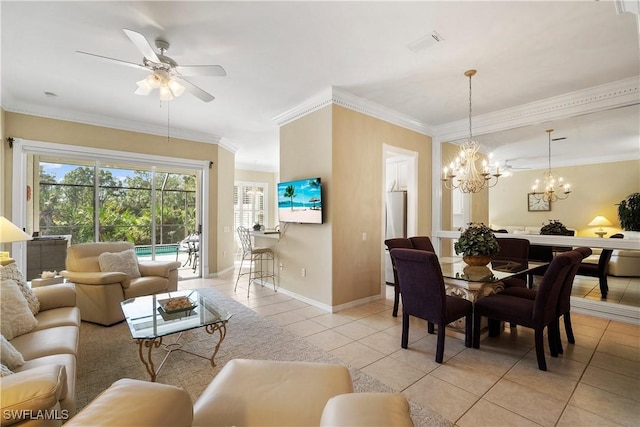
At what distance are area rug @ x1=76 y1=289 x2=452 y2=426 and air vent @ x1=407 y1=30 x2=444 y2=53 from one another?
9.97ft

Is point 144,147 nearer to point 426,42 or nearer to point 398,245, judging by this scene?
point 398,245

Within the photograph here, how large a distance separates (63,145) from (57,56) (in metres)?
2.07

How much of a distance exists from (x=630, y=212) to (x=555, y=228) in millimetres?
977

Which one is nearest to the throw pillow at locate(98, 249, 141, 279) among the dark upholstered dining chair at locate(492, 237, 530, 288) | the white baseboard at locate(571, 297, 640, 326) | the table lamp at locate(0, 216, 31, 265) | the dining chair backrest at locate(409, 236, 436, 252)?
the table lamp at locate(0, 216, 31, 265)

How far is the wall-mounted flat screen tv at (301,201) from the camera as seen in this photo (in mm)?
3971

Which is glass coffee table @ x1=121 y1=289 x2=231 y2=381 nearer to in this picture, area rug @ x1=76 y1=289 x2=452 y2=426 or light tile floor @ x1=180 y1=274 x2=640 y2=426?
area rug @ x1=76 y1=289 x2=452 y2=426

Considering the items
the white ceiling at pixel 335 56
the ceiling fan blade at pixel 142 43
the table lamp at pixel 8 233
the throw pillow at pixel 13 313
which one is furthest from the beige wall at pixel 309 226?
the table lamp at pixel 8 233

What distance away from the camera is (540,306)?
94.6 inches

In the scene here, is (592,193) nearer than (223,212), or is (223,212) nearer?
(592,193)

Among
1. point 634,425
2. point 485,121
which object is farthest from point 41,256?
point 485,121

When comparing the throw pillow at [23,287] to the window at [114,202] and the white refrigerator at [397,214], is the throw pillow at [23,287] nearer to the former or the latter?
the window at [114,202]

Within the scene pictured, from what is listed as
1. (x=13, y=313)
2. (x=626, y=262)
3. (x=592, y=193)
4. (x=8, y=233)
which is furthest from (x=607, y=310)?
(x=8, y=233)

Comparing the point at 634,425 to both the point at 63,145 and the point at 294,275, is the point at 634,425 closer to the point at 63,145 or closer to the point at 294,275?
the point at 294,275

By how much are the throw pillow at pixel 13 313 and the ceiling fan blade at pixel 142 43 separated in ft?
6.68
